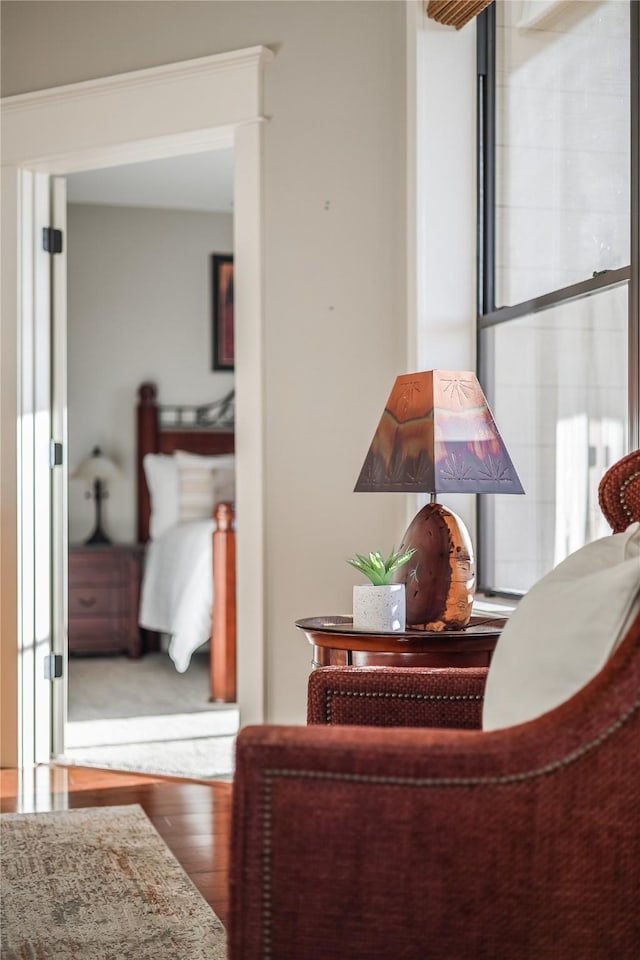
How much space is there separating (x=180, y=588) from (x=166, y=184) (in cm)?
248

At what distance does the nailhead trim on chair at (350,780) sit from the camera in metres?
1.29

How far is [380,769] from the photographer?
129 centimetres

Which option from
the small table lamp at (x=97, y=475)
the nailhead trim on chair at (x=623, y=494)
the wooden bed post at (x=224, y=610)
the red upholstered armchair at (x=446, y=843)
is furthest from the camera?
the small table lamp at (x=97, y=475)

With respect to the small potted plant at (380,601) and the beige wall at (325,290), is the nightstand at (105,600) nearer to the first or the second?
the beige wall at (325,290)

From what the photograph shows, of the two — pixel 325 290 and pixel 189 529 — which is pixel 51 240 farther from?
pixel 189 529

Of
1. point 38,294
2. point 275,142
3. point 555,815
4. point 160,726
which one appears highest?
point 275,142

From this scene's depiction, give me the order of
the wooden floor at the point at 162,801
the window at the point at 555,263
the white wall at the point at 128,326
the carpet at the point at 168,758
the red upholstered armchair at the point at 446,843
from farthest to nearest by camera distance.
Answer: the white wall at the point at 128,326 < the carpet at the point at 168,758 < the wooden floor at the point at 162,801 < the window at the point at 555,263 < the red upholstered armchair at the point at 446,843

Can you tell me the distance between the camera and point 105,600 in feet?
20.2

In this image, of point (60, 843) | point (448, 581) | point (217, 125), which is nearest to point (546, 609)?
point (448, 581)

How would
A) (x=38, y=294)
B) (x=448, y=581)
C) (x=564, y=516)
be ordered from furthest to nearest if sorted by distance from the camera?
(x=38, y=294) < (x=564, y=516) < (x=448, y=581)

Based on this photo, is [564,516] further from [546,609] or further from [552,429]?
[546,609]

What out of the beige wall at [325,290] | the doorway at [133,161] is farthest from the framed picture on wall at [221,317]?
the beige wall at [325,290]

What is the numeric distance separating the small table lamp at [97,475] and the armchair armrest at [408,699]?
15.5 feet

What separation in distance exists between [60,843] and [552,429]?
178 centimetres
